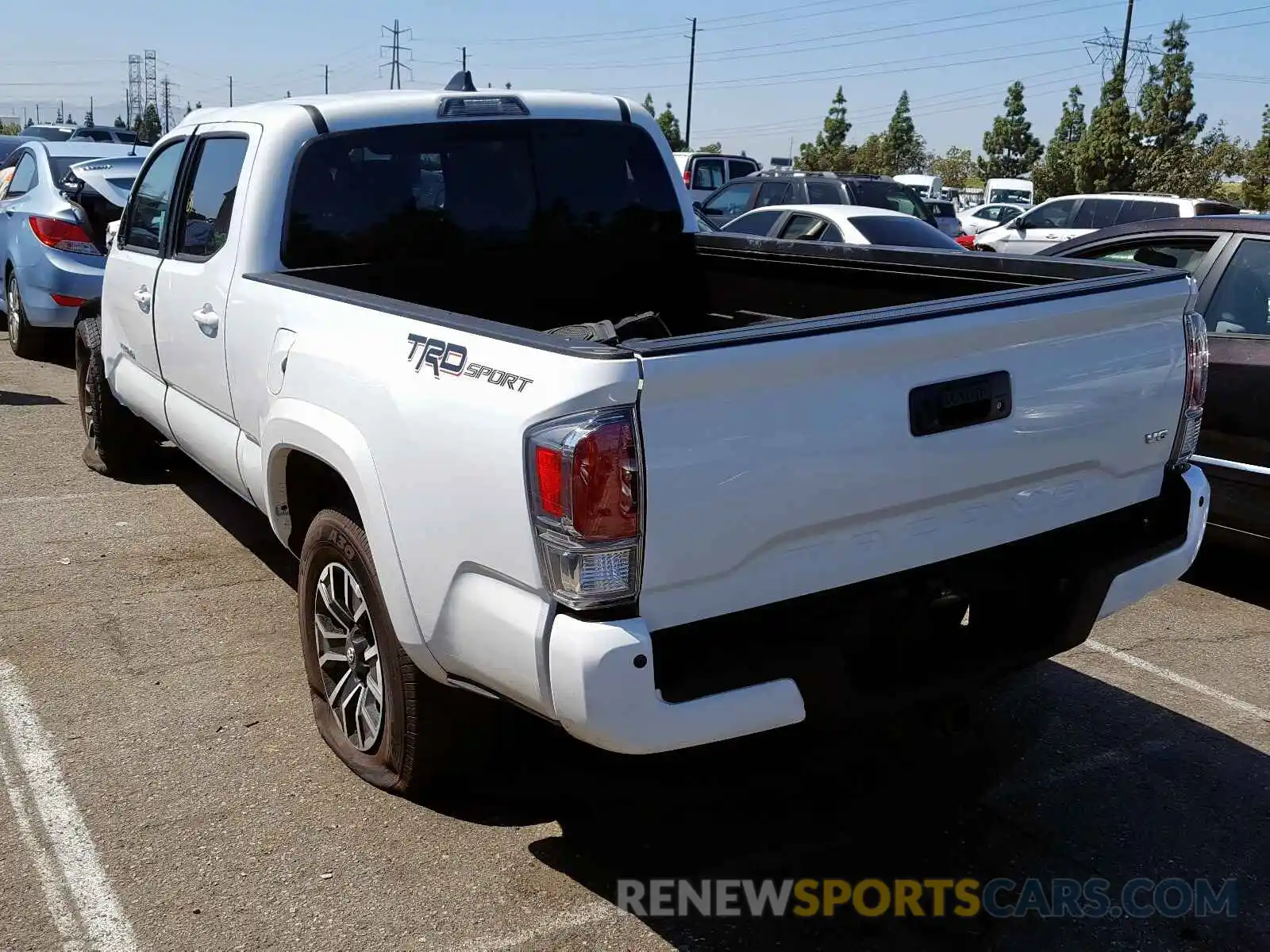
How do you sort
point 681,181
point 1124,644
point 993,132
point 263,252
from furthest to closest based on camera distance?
point 993,132
point 681,181
point 1124,644
point 263,252

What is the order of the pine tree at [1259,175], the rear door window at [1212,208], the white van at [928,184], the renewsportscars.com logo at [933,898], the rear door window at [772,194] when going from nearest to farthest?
the renewsportscars.com logo at [933,898]
the rear door window at [1212,208]
the rear door window at [772,194]
the white van at [928,184]
the pine tree at [1259,175]

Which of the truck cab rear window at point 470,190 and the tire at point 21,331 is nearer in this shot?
the truck cab rear window at point 470,190

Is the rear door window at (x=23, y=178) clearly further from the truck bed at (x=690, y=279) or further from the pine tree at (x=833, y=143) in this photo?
the pine tree at (x=833, y=143)

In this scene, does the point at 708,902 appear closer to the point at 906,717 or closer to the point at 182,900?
the point at 906,717

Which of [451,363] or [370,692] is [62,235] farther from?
[451,363]

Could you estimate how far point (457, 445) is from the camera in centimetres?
281

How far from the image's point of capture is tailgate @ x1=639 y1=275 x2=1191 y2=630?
2611 mm

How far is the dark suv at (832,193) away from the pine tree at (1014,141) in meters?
65.3

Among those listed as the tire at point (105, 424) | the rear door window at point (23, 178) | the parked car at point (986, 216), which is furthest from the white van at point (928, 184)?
the tire at point (105, 424)

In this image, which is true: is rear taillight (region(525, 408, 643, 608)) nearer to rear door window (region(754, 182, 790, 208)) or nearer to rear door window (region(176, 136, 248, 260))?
rear door window (region(176, 136, 248, 260))

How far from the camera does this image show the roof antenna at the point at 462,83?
16.0ft

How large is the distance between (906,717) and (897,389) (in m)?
0.95

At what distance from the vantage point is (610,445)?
8.30 feet

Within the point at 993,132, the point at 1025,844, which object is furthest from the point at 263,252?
the point at 993,132
